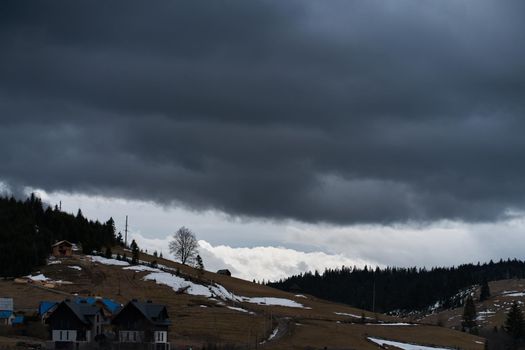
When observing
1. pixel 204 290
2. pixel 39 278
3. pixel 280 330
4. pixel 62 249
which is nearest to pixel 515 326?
pixel 280 330

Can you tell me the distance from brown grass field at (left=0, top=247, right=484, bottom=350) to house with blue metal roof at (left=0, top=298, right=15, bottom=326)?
6841mm

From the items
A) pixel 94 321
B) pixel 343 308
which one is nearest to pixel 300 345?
pixel 94 321

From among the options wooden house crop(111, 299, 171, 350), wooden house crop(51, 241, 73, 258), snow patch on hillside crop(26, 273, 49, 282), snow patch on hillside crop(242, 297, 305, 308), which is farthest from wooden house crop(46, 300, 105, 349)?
wooden house crop(51, 241, 73, 258)

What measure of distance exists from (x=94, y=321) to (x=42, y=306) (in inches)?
442

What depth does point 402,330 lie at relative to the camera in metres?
160

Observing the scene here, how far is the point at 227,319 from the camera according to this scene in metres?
146

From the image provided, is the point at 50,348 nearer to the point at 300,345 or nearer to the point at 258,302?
the point at 300,345

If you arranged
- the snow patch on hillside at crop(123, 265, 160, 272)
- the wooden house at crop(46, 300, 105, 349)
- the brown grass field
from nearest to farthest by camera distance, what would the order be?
the wooden house at crop(46, 300, 105, 349) < the brown grass field < the snow patch on hillside at crop(123, 265, 160, 272)

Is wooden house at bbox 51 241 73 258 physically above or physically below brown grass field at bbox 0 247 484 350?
above

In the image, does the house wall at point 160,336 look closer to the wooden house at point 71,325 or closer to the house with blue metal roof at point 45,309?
the wooden house at point 71,325

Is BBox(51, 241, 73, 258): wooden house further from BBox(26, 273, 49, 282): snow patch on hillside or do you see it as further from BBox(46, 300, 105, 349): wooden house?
BBox(46, 300, 105, 349): wooden house

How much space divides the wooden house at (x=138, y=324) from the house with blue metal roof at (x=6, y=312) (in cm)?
1711

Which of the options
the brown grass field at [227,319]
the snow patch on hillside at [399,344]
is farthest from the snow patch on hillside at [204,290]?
the snow patch on hillside at [399,344]

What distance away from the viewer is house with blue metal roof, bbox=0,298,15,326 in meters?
130
